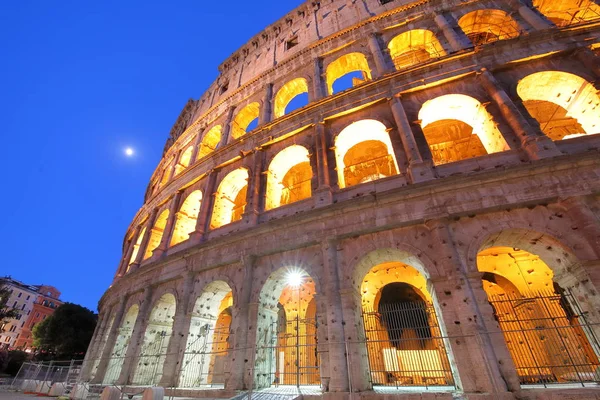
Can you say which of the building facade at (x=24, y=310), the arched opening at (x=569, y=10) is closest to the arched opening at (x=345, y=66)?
the arched opening at (x=569, y=10)

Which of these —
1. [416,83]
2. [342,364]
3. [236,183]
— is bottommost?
[342,364]

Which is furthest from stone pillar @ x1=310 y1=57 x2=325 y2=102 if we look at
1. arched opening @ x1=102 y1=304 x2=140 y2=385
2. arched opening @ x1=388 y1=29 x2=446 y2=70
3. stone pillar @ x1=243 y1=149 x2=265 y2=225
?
arched opening @ x1=102 y1=304 x2=140 y2=385

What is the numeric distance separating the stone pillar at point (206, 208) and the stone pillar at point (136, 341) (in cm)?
296

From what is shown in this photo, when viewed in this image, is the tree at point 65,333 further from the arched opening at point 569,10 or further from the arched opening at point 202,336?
the arched opening at point 569,10

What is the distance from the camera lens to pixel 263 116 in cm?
1326

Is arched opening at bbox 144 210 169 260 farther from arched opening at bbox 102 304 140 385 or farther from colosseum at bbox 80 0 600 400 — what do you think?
arched opening at bbox 102 304 140 385

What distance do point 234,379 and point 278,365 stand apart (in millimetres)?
4132

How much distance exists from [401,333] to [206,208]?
861cm

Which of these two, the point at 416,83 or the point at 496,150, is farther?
the point at 416,83

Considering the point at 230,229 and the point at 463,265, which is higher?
the point at 230,229

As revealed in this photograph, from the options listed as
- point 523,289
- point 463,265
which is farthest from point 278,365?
point 523,289

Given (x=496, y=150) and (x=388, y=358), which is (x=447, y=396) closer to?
(x=388, y=358)

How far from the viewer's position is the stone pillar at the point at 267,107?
13.1 meters

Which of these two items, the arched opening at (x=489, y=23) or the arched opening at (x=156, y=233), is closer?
the arched opening at (x=489, y=23)
